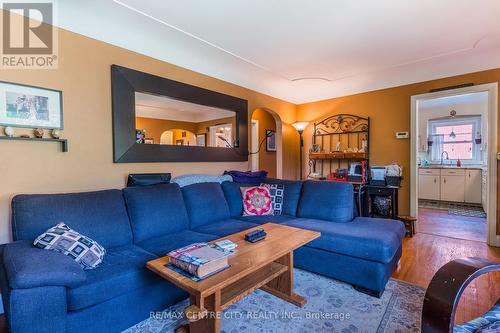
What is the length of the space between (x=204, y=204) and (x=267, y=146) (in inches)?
104

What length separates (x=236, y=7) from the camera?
81.9 inches

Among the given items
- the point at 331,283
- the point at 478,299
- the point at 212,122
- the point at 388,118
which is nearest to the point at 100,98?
the point at 212,122

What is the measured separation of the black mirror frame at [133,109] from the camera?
2434 mm

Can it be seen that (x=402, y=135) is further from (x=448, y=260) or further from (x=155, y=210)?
(x=155, y=210)

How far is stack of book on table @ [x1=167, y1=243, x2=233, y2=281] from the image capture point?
1323 mm

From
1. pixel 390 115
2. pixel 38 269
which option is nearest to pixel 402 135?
pixel 390 115

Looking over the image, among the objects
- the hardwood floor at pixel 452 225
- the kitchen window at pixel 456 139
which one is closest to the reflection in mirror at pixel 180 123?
the hardwood floor at pixel 452 225

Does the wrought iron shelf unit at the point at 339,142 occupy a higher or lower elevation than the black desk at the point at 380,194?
higher

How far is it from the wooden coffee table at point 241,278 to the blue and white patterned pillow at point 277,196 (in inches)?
34.2

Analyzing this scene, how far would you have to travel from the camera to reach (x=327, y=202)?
282 centimetres

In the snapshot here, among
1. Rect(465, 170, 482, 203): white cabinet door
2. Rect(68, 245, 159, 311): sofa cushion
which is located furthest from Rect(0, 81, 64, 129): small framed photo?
Rect(465, 170, 482, 203): white cabinet door

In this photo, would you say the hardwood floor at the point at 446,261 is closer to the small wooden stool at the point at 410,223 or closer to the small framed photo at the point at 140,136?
the small wooden stool at the point at 410,223

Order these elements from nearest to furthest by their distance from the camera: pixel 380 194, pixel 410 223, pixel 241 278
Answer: pixel 241 278, pixel 410 223, pixel 380 194

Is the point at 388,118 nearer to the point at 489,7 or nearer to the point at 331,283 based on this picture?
the point at 489,7
